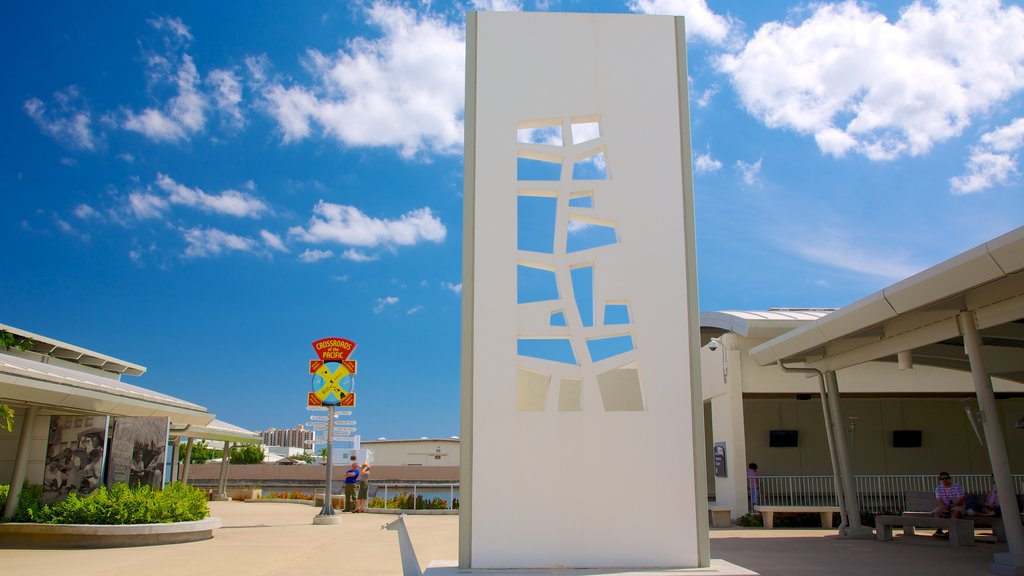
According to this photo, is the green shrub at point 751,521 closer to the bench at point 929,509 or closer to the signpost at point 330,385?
the bench at point 929,509

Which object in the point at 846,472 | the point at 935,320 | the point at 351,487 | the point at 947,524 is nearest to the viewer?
the point at 935,320

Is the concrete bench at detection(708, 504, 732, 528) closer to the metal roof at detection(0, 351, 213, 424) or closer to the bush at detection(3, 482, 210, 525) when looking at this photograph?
the bush at detection(3, 482, 210, 525)

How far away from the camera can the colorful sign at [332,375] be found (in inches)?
698

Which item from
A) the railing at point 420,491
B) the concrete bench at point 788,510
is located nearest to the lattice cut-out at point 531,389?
the concrete bench at point 788,510

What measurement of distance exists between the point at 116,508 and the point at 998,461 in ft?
39.6

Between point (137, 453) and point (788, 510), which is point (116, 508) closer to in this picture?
point (137, 453)

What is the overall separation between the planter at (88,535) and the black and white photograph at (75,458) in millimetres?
644

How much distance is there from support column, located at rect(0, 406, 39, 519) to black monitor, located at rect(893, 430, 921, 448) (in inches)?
789

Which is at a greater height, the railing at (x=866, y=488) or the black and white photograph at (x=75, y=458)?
the black and white photograph at (x=75, y=458)

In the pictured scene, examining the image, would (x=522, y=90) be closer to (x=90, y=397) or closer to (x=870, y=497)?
(x=90, y=397)

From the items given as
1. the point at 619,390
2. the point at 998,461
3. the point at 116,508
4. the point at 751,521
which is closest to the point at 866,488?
the point at 751,521

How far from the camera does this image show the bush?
11508mm

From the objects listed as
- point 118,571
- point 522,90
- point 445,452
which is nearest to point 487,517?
point 522,90

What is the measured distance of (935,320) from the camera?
33.4 ft
